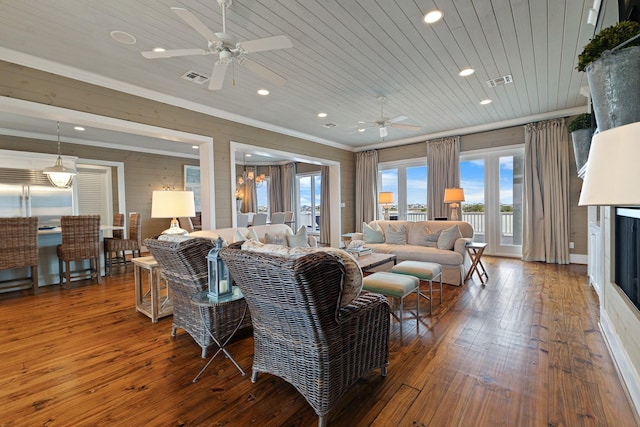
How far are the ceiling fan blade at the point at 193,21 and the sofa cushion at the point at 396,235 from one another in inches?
161

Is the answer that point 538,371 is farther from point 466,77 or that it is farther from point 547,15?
point 466,77

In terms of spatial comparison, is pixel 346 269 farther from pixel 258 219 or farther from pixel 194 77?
pixel 258 219

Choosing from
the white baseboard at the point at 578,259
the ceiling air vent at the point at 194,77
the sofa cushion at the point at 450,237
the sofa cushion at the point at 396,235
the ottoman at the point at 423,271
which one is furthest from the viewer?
the white baseboard at the point at 578,259

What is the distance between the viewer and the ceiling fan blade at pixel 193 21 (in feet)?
6.03

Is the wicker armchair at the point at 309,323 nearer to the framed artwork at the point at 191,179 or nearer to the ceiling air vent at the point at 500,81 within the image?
the ceiling air vent at the point at 500,81

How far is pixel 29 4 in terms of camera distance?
2320mm

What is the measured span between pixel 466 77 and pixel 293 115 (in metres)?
2.84

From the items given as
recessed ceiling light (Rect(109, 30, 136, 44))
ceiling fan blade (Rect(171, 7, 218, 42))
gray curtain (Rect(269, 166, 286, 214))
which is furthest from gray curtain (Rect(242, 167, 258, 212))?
ceiling fan blade (Rect(171, 7, 218, 42))

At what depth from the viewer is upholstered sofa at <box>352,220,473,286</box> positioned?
4246 millimetres

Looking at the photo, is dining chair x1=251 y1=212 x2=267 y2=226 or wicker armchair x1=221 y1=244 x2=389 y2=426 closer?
wicker armchair x1=221 y1=244 x2=389 y2=426

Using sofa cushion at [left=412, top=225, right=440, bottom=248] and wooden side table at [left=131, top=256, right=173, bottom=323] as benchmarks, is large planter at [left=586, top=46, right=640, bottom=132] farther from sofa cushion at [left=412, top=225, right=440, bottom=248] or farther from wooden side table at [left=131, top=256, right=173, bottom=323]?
sofa cushion at [left=412, top=225, right=440, bottom=248]

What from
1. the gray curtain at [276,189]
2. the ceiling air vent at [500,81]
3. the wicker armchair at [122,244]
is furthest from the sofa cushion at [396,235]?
the gray curtain at [276,189]

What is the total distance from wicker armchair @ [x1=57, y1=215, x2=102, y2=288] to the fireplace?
627 centimetres

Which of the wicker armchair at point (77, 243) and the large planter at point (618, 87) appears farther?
the wicker armchair at point (77, 243)
